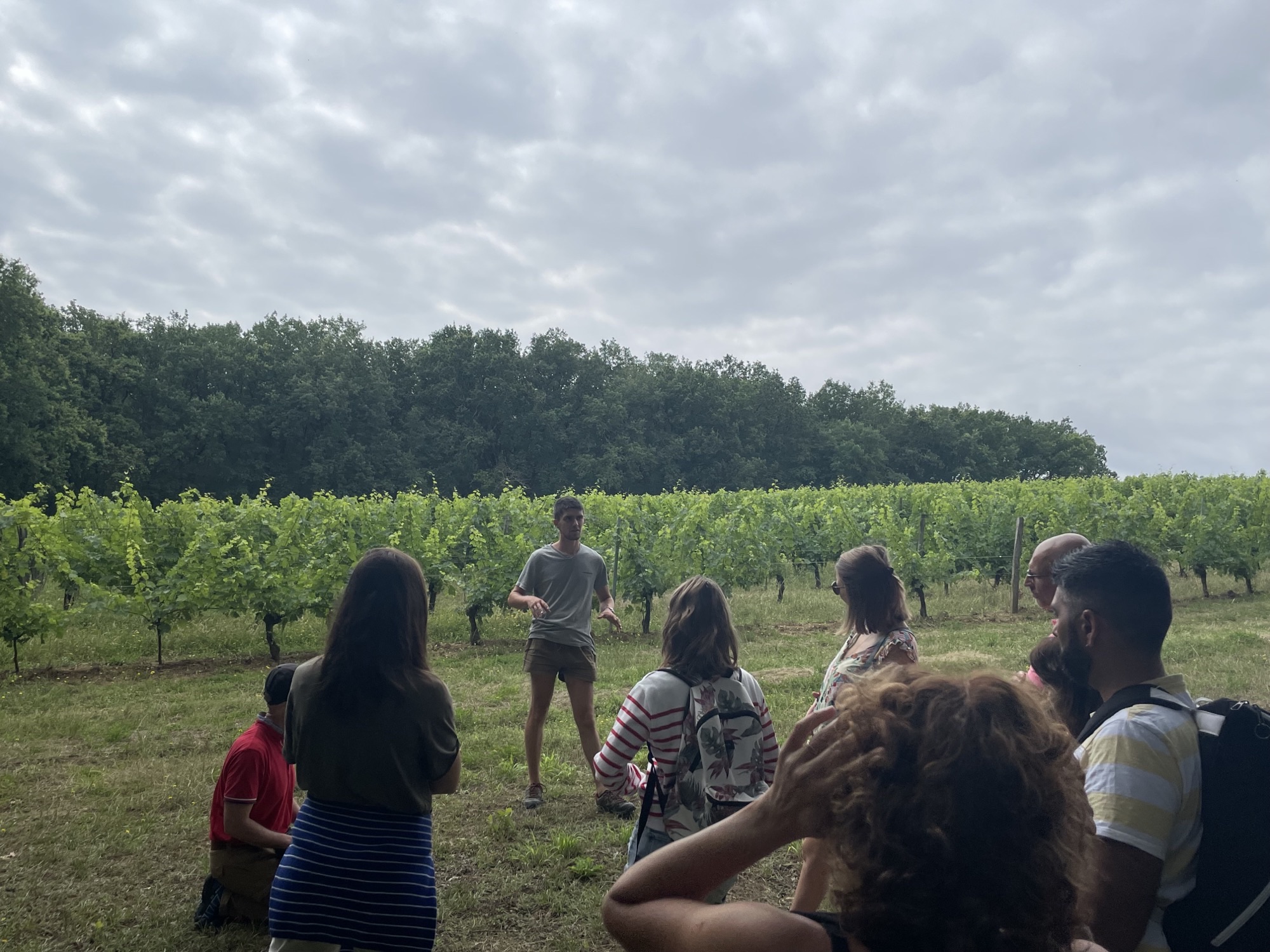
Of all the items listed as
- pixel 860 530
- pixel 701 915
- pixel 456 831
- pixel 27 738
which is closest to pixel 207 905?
pixel 456 831

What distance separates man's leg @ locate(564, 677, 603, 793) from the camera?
4.59 m

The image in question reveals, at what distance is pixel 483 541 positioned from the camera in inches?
481

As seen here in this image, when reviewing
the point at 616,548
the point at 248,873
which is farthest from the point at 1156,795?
the point at 616,548

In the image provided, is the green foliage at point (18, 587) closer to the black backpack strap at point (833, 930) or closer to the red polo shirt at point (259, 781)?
the red polo shirt at point (259, 781)

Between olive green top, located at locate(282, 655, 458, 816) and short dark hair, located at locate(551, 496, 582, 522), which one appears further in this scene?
short dark hair, located at locate(551, 496, 582, 522)

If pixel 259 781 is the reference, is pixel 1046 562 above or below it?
above

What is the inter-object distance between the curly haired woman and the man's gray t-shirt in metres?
3.67

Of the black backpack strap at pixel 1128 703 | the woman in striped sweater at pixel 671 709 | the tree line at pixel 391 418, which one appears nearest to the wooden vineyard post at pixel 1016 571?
the woman in striped sweater at pixel 671 709

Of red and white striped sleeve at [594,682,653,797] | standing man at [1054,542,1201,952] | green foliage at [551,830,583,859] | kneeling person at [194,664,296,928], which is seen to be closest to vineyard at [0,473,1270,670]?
green foliage at [551,830,583,859]

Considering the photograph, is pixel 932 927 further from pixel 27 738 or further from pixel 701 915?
pixel 27 738

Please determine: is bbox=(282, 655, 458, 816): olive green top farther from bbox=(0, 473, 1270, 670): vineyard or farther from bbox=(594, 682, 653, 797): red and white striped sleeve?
bbox=(0, 473, 1270, 670): vineyard

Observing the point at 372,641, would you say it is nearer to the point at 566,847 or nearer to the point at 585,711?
the point at 566,847

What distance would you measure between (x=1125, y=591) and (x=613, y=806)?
3.68 metres

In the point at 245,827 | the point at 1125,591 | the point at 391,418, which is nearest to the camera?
the point at 1125,591
